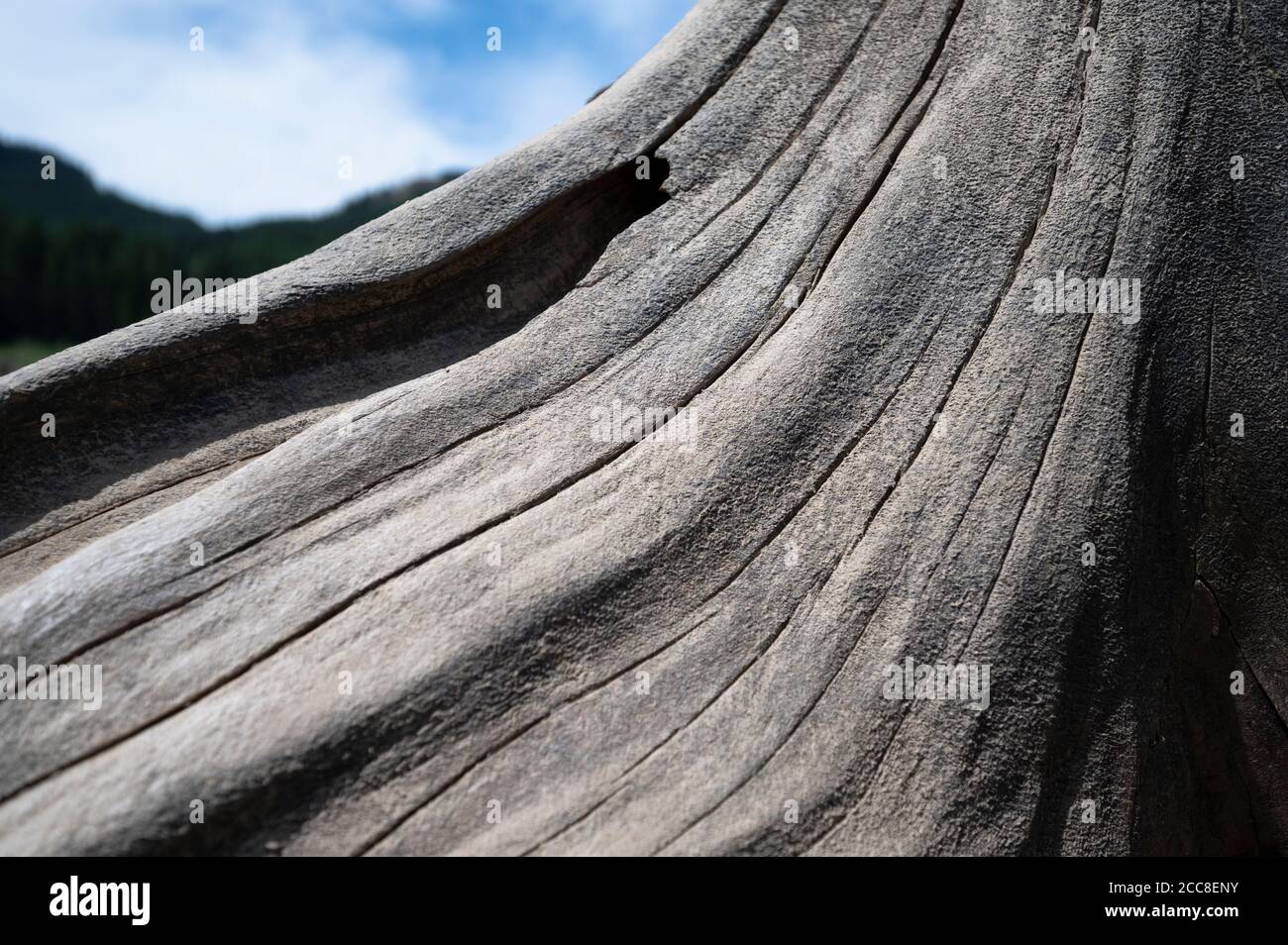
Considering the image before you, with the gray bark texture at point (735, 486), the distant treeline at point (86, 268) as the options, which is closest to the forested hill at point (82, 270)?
the distant treeline at point (86, 268)

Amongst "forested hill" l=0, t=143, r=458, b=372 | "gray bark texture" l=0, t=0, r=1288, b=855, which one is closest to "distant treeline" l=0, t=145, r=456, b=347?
"forested hill" l=0, t=143, r=458, b=372

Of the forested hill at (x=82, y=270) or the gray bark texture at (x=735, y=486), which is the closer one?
the gray bark texture at (x=735, y=486)

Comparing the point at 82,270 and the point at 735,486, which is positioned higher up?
the point at 82,270

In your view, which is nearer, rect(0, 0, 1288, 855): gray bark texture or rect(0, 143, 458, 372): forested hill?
rect(0, 0, 1288, 855): gray bark texture

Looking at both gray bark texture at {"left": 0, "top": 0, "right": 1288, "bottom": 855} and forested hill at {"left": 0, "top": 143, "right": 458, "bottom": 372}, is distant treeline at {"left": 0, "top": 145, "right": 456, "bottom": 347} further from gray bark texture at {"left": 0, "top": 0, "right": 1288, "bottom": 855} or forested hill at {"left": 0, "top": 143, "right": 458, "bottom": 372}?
gray bark texture at {"left": 0, "top": 0, "right": 1288, "bottom": 855}

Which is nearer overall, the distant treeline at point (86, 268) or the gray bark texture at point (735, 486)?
the gray bark texture at point (735, 486)

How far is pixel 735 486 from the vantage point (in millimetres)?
2555

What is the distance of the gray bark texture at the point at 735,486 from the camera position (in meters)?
2.17

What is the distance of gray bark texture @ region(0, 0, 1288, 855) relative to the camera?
7.13 feet

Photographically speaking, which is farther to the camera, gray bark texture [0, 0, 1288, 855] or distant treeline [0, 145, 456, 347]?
distant treeline [0, 145, 456, 347]

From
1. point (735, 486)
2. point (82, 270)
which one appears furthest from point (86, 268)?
point (735, 486)

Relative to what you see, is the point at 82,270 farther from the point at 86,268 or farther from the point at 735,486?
the point at 735,486

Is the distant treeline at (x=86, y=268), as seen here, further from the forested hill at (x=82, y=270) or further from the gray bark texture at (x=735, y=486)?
the gray bark texture at (x=735, y=486)
